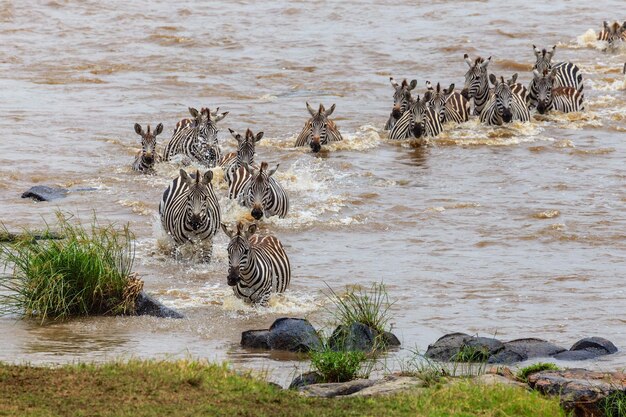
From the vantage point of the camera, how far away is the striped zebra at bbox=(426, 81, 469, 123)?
24.9 m

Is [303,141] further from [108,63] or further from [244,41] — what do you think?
[244,41]

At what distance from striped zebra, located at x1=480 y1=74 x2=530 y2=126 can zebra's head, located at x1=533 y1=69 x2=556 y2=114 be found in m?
0.51

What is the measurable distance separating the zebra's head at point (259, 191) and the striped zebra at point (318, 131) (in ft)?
17.2

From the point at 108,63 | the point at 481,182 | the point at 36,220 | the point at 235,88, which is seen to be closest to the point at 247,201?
the point at 36,220

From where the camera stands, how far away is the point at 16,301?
1252cm

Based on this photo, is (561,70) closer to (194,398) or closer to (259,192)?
(259,192)

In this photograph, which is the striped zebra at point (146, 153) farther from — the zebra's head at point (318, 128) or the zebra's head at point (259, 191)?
the zebra's head at point (259, 191)

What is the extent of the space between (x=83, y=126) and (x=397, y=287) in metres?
11.8

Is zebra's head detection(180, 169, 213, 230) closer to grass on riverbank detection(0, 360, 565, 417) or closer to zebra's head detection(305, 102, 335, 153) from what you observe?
grass on riverbank detection(0, 360, 565, 417)

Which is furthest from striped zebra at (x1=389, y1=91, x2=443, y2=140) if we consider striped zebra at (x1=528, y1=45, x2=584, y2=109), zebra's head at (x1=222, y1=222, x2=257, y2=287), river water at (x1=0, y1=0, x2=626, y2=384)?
zebra's head at (x1=222, y1=222, x2=257, y2=287)

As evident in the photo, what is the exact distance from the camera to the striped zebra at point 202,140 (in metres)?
20.8

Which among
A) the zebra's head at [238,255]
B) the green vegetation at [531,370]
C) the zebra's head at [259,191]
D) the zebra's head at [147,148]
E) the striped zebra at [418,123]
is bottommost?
the green vegetation at [531,370]

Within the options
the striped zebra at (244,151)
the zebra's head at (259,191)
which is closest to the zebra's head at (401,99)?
the striped zebra at (244,151)

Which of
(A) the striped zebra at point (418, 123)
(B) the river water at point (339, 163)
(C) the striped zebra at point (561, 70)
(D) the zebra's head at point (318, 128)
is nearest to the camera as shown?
(B) the river water at point (339, 163)
